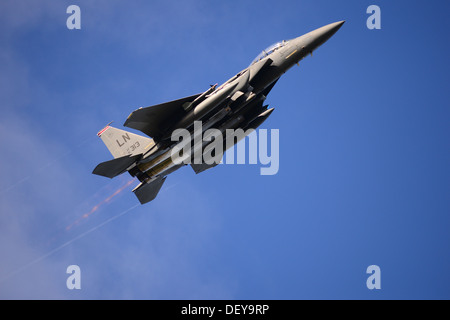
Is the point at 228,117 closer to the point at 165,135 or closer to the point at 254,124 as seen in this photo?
the point at 254,124

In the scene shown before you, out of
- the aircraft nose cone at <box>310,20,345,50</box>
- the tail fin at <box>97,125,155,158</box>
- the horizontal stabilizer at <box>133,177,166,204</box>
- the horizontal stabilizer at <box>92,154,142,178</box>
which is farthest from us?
the horizontal stabilizer at <box>133,177,166,204</box>

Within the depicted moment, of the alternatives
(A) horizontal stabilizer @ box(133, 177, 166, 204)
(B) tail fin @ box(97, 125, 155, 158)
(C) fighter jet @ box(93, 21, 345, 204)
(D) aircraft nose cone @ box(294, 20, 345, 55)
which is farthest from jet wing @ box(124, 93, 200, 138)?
(D) aircraft nose cone @ box(294, 20, 345, 55)

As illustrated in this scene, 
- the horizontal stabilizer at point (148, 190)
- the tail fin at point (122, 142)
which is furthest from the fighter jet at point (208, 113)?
the horizontal stabilizer at point (148, 190)

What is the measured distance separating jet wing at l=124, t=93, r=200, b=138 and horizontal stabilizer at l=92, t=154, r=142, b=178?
1.32m

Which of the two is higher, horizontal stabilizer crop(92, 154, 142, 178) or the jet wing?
the jet wing

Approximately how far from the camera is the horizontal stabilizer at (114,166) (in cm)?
1877

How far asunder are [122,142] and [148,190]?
2.77m

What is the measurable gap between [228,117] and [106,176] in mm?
6019

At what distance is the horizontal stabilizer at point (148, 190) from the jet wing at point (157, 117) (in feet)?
9.85

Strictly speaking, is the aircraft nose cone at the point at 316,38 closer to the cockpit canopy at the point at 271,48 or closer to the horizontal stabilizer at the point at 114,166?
the cockpit canopy at the point at 271,48

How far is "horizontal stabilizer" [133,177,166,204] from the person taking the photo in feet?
69.5

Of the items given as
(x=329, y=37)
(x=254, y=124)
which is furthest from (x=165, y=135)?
(x=329, y=37)

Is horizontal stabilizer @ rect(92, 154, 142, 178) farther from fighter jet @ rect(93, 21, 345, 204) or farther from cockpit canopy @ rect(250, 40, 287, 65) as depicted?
cockpit canopy @ rect(250, 40, 287, 65)
